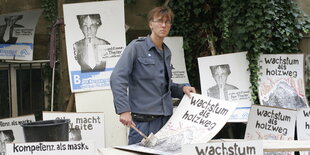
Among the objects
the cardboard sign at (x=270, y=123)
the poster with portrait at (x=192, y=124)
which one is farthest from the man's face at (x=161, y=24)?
the cardboard sign at (x=270, y=123)

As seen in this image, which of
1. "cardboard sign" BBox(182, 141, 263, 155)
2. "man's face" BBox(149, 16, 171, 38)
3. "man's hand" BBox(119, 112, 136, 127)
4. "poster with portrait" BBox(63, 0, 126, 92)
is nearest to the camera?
"cardboard sign" BBox(182, 141, 263, 155)

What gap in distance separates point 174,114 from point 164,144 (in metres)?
0.43

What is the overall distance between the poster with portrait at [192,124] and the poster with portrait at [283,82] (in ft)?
5.97

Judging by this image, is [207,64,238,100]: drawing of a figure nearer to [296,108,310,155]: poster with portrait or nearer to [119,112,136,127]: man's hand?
[296,108,310,155]: poster with portrait

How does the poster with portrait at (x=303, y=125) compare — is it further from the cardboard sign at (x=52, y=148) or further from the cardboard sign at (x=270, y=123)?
the cardboard sign at (x=52, y=148)

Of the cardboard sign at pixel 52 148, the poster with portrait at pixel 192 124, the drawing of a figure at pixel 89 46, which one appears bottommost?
the cardboard sign at pixel 52 148

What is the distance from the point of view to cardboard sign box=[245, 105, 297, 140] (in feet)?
14.5

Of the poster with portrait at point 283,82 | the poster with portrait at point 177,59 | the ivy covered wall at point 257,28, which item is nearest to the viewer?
the poster with portrait at point 283,82

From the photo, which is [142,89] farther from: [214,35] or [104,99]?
[214,35]

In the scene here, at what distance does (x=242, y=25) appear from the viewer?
16.9 ft

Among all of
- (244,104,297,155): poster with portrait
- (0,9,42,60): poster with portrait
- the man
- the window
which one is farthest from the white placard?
the window

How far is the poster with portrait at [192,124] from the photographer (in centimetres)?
290

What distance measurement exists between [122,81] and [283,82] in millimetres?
2256

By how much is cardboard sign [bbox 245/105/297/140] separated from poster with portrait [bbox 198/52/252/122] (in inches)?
13.9
